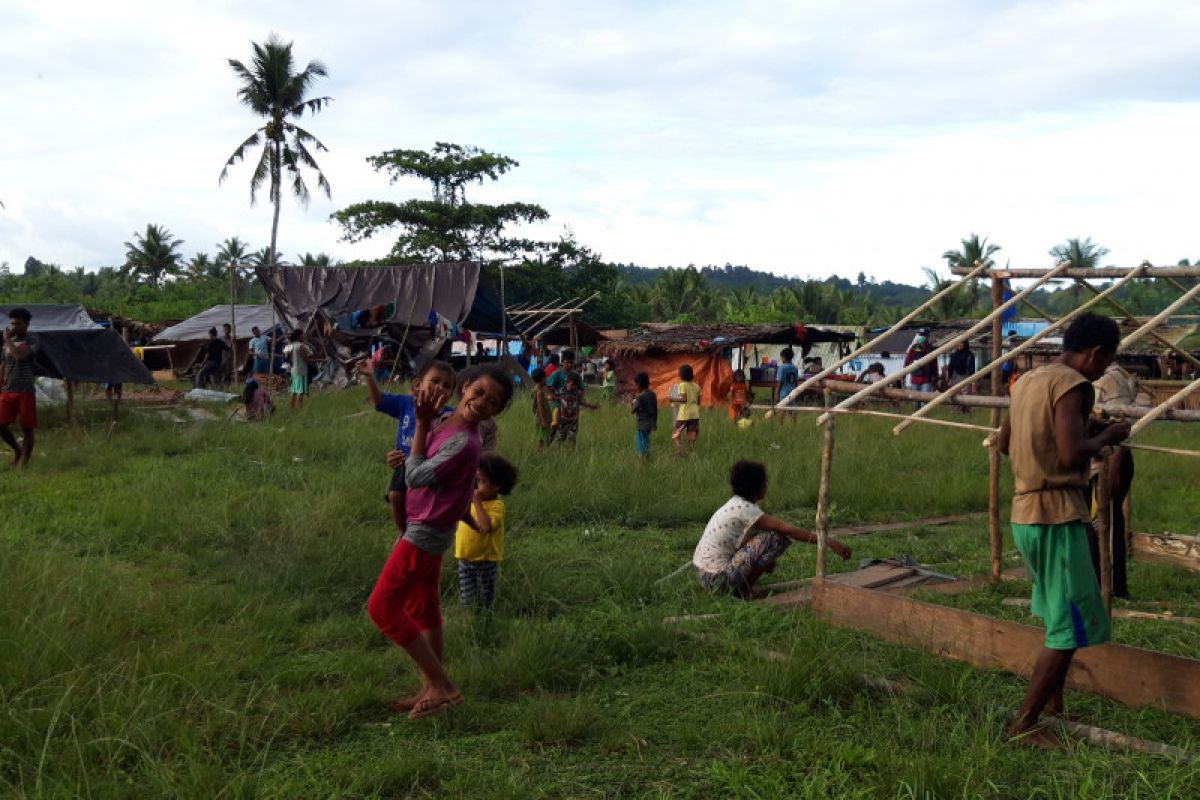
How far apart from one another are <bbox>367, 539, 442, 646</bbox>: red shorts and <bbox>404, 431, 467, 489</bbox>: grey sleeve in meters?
0.27

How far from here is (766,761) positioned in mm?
3660

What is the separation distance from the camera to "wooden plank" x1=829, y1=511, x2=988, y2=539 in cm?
836

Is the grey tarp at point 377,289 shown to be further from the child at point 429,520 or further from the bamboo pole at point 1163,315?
the child at point 429,520

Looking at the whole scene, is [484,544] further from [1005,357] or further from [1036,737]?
[1005,357]

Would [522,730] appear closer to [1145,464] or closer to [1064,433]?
[1064,433]

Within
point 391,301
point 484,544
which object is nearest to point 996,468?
point 484,544

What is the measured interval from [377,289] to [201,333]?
10.2 meters

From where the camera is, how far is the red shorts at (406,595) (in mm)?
4102

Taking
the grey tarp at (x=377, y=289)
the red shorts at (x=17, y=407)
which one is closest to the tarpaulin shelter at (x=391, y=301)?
the grey tarp at (x=377, y=289)

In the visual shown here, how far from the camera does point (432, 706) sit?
409 centimetres

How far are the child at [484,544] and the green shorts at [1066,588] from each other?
102 inches

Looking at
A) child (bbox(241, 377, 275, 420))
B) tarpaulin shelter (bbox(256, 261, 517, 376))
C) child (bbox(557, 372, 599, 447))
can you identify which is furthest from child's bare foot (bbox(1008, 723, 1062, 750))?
tarpaulin shelter (bbox(256, 261, 517, 376))

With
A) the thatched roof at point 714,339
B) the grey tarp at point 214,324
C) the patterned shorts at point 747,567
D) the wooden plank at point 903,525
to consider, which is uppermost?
the grey tarp at point 214,324

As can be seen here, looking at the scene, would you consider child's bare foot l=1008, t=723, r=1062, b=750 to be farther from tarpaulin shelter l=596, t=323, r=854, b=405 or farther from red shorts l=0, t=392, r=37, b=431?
tarpaulin shelter l=596, t=323, r=854, b=405
